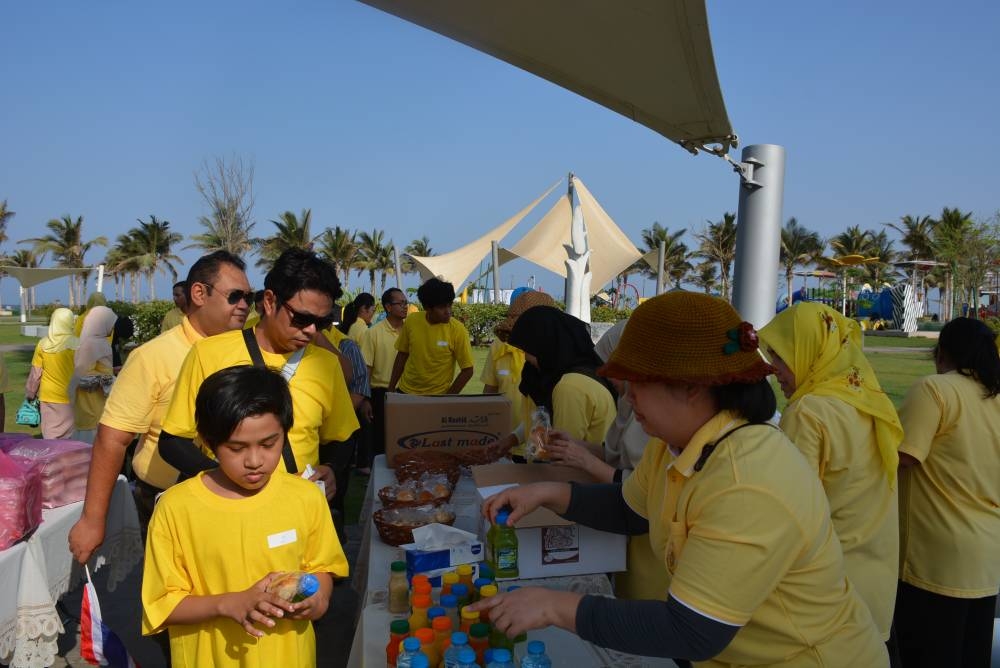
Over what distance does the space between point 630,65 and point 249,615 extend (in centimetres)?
352

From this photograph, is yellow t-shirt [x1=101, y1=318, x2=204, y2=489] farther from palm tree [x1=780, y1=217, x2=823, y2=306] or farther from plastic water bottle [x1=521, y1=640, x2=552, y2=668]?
palm tree [x1=780, y1=217, x2=823, y2=306]

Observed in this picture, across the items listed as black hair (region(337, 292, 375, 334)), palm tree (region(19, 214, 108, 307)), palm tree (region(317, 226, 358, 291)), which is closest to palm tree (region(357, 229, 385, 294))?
palm tree (region(317, 226, 358, 291))

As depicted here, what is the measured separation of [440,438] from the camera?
361 cm

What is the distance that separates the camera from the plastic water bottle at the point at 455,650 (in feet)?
4.57

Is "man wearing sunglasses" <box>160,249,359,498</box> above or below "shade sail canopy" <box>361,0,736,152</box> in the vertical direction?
below

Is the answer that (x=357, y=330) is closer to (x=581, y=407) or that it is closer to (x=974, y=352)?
(x=581, y=407)

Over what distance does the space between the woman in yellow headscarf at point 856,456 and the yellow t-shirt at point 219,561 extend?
1624mm

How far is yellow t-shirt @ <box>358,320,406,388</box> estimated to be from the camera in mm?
6656

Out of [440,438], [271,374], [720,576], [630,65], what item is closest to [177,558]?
[271,374]

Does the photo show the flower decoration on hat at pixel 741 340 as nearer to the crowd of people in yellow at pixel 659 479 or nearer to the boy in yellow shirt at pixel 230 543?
the crowd of people in yellow at pixel 659 479

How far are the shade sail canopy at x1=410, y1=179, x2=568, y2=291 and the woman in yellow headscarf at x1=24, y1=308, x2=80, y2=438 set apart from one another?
19.8 m

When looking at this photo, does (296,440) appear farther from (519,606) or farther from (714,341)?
(714,341)

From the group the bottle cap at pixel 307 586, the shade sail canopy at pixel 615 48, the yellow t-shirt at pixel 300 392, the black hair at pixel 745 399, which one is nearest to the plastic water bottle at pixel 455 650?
the bottle cap at pixel 307 586

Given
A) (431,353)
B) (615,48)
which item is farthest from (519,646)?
(431,353)
